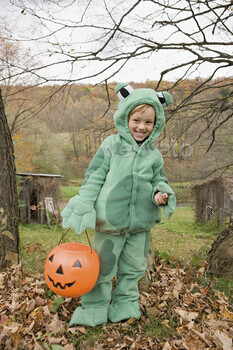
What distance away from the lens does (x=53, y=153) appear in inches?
521

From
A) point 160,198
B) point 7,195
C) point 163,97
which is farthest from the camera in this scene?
point 7,195

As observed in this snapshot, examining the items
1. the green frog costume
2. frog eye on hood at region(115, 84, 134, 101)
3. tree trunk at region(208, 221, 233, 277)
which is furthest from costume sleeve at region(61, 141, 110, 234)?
tree trunk at region(208, 221, 233, 277)

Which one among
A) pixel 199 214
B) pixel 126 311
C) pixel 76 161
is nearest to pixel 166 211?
pixel 126 311

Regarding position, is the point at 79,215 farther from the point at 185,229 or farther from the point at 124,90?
the point at 185,229

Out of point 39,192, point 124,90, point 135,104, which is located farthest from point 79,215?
point 39,192

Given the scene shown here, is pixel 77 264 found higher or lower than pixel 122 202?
lower

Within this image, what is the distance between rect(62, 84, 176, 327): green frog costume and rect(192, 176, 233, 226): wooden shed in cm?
616

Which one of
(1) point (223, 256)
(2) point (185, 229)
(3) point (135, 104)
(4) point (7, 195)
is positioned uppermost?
(3) point (135, 104)

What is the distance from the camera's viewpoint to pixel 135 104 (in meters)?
2.06

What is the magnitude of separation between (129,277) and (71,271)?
600 millimetres

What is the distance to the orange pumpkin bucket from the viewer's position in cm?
192

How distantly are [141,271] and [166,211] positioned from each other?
2.03 feet

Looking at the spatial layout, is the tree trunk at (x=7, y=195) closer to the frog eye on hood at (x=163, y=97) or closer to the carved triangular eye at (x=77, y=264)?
the carved triangular eye at (x=77, y=264)

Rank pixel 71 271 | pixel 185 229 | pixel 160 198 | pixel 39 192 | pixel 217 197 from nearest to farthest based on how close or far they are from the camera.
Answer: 1. pixel 71 271
2. pixel 160 198
3. pixel 217 197
4. pixel 39 192
5. pixel 185 229
